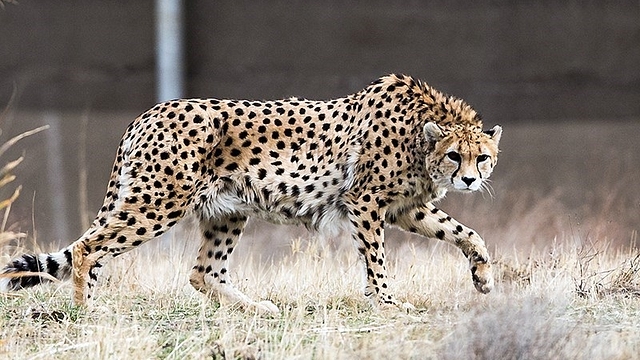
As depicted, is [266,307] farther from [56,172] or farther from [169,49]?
[56,172]

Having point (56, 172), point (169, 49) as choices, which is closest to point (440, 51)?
point (169, 49)

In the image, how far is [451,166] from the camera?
17.8ft

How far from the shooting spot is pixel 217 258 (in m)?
5.82

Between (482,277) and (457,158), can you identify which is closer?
(457,158)

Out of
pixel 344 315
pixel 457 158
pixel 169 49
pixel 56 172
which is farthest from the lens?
A: pixel 56 172

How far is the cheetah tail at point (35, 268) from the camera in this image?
5230mm

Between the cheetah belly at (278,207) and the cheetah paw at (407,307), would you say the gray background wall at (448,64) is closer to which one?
the cheetah belly at (278,207)

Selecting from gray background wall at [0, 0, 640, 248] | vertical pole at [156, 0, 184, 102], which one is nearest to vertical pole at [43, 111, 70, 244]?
gray background wall at [0, 0, 640, 248]

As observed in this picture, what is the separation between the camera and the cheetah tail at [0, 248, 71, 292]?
5230mm

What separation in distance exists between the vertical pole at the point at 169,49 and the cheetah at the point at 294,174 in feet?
11.8

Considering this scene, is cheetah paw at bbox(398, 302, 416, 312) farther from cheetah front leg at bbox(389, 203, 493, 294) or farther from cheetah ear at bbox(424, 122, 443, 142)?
cheetah ear at bbox(424, 122, 443, 142)

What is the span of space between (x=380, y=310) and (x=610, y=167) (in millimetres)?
3914

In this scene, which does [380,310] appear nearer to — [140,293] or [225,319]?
[225,319]

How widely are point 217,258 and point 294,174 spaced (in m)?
0.48
